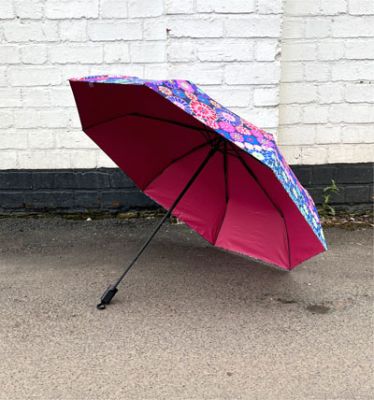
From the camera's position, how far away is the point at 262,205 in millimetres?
3006

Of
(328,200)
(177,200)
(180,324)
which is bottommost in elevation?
(180,324)

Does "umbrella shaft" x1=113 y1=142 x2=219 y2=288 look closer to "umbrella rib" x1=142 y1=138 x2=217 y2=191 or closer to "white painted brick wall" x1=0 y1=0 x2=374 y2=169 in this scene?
"umbrella rib" x1=142 y1=138 x2=217 y2=191

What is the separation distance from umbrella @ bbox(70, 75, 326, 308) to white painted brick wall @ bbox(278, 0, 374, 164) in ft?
5.10

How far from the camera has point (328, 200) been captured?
15.2 ft

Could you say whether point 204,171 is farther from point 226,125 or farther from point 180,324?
point 180,324

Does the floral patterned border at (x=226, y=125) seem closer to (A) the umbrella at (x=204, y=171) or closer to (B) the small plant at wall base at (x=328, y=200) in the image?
(A) the umbrella at (x=204, y=171)

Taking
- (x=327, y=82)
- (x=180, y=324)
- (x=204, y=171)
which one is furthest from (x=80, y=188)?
(x=327, y=82)

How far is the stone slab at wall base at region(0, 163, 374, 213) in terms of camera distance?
4.46 metres

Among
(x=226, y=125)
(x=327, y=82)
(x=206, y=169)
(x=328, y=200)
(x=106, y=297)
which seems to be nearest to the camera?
(x=226, y=125)

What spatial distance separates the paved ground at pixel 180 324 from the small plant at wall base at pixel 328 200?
2.03ft

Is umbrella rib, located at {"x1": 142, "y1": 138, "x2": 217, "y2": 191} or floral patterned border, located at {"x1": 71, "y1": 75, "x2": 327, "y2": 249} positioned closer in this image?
floral patterned border, located at {"x1": 71, "y1": 75, "x2": 327, "y2": 249}

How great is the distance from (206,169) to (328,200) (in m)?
1.89

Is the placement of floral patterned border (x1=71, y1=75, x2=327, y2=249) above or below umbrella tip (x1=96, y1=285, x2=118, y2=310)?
above

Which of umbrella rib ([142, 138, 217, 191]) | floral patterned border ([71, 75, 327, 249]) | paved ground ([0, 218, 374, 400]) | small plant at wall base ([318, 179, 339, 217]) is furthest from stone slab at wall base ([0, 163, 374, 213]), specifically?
floral patterned border ([71, 75, 327, 249])
